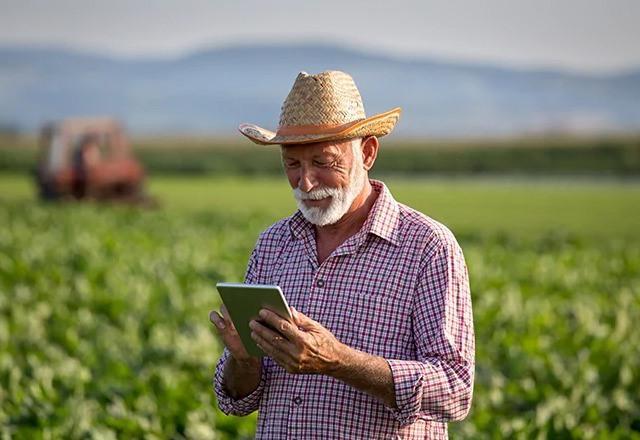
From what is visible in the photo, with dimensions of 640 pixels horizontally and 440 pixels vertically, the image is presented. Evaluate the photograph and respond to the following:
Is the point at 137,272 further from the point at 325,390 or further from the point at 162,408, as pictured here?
the point at 325,390

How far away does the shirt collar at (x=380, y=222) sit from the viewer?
3402 mm

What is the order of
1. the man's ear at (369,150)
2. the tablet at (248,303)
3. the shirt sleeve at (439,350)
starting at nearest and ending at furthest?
1. the tablet at (248,303)
2. the shirt sleeve at (439,350)
3. the man's ear at (369,150)

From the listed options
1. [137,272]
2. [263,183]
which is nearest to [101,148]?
[263,183]

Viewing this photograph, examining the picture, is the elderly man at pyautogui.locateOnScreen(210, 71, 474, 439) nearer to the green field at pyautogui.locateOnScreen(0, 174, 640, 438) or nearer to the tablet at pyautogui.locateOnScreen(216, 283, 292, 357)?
the tablet at pyautogui.locateOnScreen(216, 283, 292, 357)

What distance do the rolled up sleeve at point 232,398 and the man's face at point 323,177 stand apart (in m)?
0.47

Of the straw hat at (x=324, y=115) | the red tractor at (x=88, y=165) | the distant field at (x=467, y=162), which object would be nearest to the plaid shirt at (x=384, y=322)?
the straw hat at (x=324, y=115)

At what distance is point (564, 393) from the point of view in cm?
698

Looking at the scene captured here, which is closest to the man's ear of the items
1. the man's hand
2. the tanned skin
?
the tanned skin

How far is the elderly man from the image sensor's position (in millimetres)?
3262

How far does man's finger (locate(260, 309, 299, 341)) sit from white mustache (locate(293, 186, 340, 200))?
37cm

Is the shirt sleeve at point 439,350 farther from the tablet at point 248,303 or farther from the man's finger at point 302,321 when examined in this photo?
the tablet at point 248,303

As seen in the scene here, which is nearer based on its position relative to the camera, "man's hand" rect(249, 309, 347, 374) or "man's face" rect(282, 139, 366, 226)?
"man's hand" rect(249, 309, 347, 374)

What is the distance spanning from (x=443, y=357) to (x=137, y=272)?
31.0 ft

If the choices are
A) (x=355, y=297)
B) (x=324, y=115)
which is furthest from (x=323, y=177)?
(x=355, y=297)
